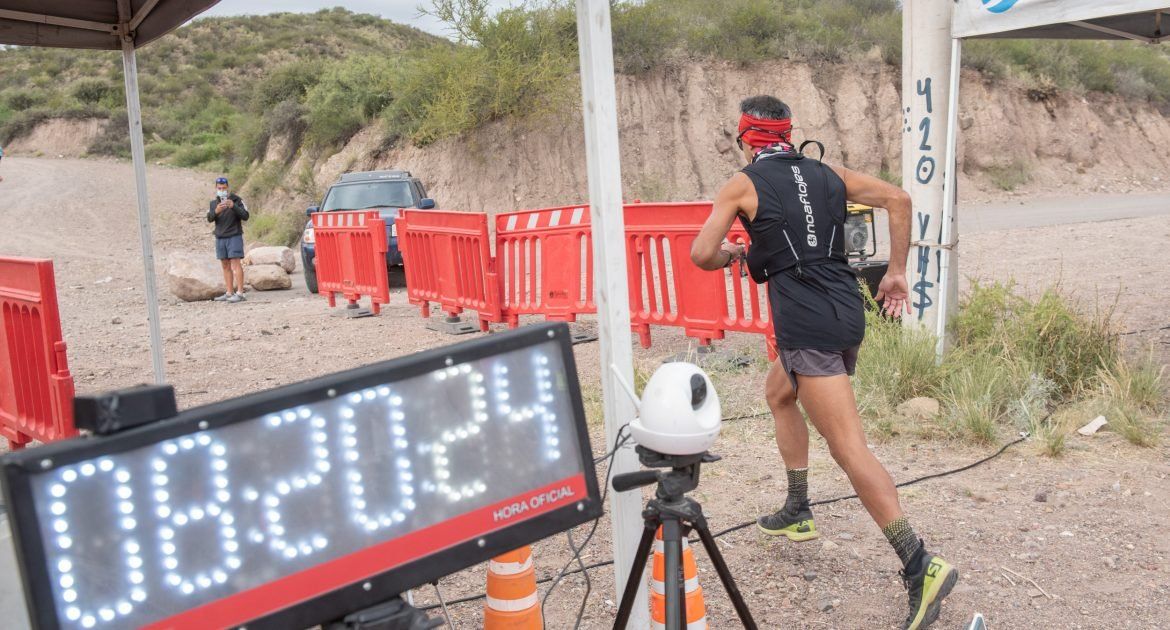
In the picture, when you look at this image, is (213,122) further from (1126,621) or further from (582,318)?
(1126,621)

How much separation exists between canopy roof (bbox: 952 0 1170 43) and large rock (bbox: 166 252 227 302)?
38.7 ft

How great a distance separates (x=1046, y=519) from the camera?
4426 mm

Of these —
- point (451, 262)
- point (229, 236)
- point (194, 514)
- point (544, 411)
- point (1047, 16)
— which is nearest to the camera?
point (194, 514)

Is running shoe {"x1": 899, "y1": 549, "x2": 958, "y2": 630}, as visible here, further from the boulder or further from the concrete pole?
the concrete pole

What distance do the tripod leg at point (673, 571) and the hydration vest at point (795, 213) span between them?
1.58 metres

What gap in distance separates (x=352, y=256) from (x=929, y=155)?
7.94 metres

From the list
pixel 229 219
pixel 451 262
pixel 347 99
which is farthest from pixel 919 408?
pixel 347 99

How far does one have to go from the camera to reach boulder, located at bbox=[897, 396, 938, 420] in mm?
5773

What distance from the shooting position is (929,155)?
639cm

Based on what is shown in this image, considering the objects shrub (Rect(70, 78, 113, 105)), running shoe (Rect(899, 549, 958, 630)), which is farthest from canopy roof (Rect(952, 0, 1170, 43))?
shrub (Rect(70, 78, 113, 105))

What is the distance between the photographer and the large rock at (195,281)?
14688 millimetres

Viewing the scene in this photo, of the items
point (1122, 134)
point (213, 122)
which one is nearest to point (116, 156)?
point (213, 122)

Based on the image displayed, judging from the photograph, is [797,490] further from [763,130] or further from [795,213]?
[763,130]

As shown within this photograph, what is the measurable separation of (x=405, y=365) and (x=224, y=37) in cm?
8308
